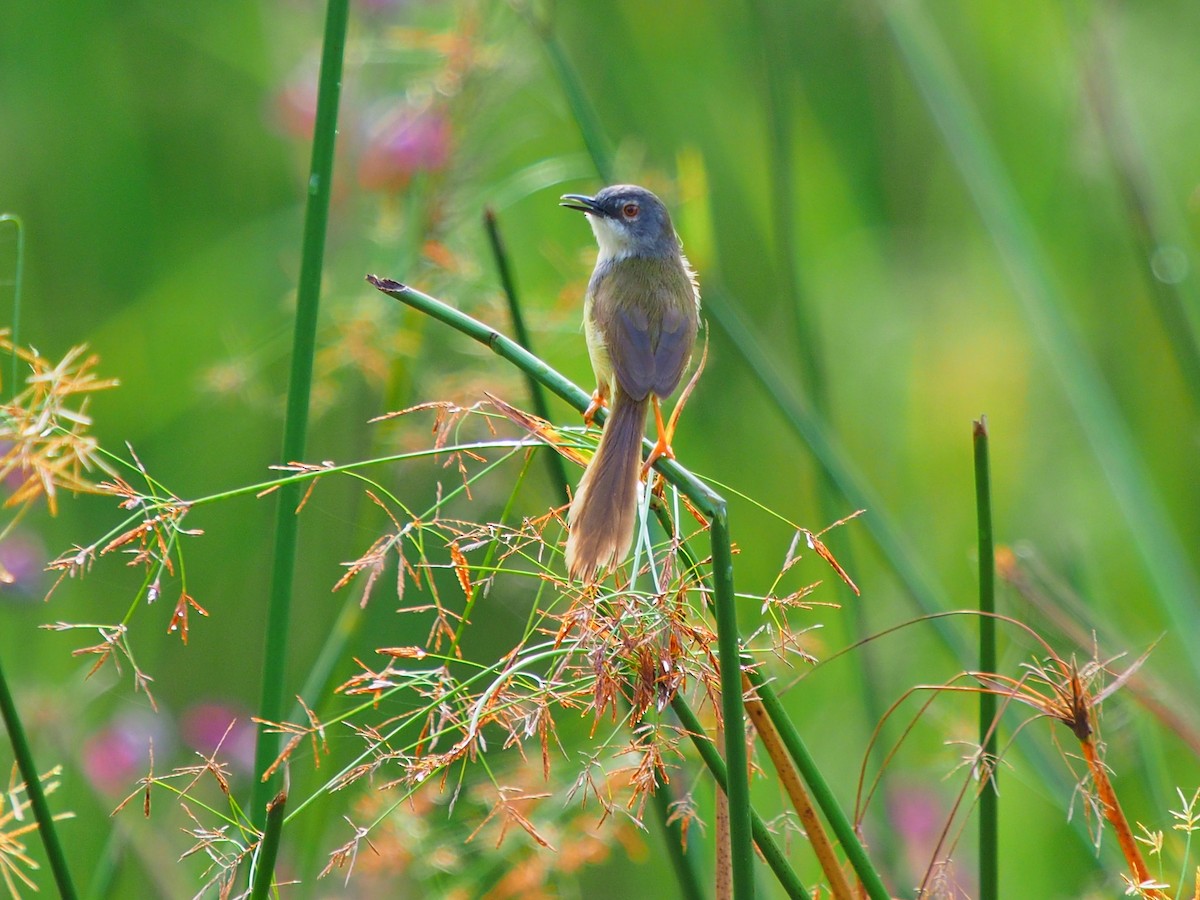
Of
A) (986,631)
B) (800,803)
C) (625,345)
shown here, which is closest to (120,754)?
(625,345)

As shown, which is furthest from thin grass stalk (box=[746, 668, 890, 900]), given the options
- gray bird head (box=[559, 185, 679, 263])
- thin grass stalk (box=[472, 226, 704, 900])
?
gray bird head (box=[559, 185, 679, 263])

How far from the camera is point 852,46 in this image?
16.2 feet

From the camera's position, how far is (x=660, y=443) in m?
1.87

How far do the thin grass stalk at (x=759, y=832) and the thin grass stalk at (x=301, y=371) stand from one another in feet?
1.62

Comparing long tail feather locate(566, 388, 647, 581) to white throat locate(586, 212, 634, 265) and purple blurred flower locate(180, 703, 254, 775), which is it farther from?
purple blurred flower locate(180, 703, 254, 775)

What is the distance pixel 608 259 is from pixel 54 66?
8.75 ft

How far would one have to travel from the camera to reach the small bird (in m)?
1.53

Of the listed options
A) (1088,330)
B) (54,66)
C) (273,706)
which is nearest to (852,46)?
(1088,330)

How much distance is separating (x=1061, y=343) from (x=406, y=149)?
1.70m

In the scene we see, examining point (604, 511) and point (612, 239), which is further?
point (612, 239)

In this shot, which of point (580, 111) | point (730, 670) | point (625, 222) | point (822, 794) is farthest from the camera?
point (625, 222)

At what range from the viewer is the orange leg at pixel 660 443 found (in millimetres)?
1448

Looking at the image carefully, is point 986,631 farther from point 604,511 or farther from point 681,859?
point 681,859

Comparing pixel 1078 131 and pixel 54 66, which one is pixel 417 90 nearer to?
pixel 54 66
